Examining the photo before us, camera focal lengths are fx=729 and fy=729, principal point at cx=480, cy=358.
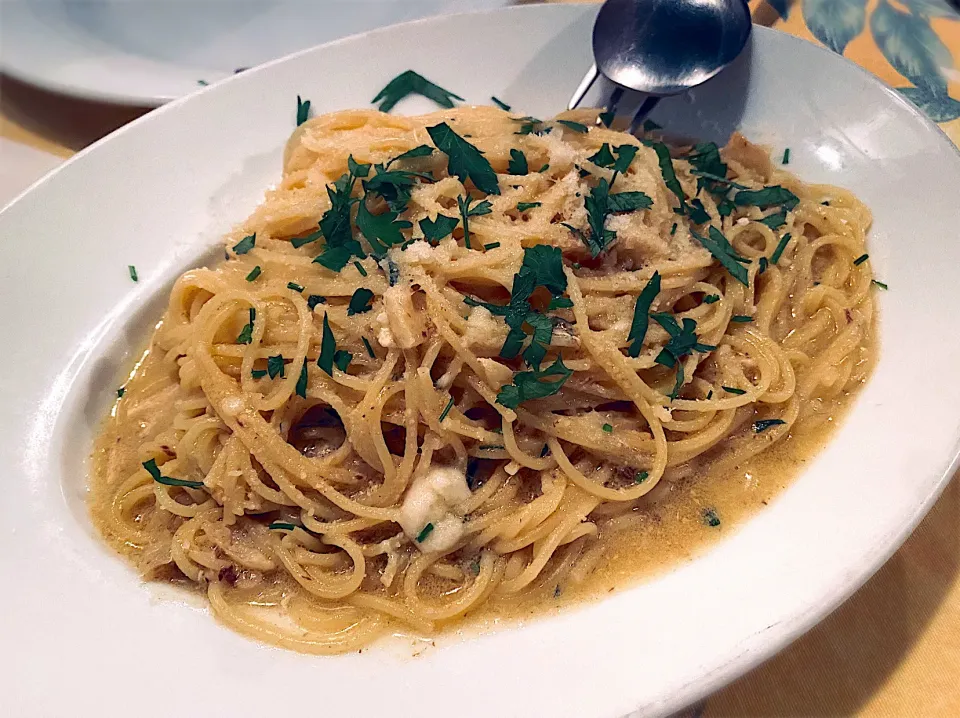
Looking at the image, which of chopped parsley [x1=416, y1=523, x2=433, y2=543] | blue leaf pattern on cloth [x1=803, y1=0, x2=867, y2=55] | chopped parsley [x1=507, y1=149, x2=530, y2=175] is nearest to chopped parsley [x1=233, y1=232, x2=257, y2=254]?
chopped parsley [x1=507, y1=149, x2=530, y2=175]

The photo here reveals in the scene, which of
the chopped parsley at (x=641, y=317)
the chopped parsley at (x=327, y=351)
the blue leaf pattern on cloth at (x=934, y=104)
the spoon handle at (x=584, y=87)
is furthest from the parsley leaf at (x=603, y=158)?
the blue leaf pattern on cloth at (x=934, y=104)

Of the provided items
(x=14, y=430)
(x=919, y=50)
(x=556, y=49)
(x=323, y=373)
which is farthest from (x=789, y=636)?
(x=919, y=50)

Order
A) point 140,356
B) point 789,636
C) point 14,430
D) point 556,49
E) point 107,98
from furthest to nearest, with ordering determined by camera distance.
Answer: point 107,98
point 556,49
point 140,356
point 14,430
point 789,636

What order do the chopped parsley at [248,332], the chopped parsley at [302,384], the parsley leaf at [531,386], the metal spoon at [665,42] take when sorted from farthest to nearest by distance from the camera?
the metal spoon at [665,42] → the chopped parsley at [248,332] → the chopped parsley at [302,384] → the parsley leaf at [531,386]

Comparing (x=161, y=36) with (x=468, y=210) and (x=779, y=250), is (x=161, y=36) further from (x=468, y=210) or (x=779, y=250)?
(x=779, y=250)

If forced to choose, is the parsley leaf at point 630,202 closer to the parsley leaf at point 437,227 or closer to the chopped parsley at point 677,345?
the chopped parsley at point 677,345

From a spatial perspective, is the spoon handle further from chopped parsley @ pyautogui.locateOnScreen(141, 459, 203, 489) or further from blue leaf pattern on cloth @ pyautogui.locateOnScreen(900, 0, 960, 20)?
chopped parsley @ pyautogui.locateOnScreen(141, 459, 203, 489)

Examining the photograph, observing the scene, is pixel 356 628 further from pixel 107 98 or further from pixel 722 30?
pixel 107 98

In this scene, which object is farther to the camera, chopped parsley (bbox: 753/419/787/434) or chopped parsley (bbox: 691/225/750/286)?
chopped parsley (bbox: 691/225/750/286)
